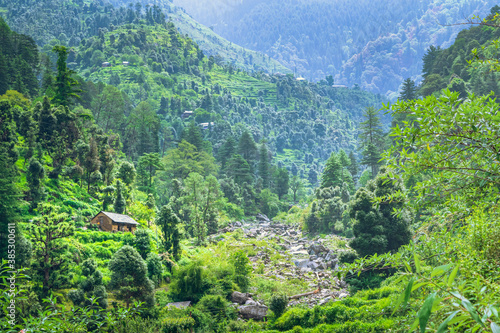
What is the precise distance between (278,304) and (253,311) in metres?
2.06

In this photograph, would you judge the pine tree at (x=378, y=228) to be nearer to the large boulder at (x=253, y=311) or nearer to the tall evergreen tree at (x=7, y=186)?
the large boulder at (x=253, y=311)

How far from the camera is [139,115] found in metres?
68.9

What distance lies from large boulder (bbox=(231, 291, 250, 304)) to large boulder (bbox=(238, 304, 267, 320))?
1462 millimetres

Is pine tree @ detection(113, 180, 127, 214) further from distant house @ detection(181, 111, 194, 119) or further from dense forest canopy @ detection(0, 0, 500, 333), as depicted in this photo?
distant house @ detection(181, 111, 194, 119)

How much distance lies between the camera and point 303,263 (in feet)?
105

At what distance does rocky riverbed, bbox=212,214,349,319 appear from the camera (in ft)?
78.4

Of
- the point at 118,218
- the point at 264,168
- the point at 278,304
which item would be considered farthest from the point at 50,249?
the point at 264,168

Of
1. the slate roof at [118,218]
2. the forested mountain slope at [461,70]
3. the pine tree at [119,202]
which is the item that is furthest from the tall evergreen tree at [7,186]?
the forested mountain slope at [461,70]

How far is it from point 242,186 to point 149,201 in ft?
94.8

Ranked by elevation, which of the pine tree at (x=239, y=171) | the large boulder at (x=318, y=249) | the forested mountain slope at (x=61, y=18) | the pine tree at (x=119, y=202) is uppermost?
the forested mountain slope at (x=61, y=18)

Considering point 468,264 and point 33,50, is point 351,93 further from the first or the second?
point 468,264

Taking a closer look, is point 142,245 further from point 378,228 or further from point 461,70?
point 461,70

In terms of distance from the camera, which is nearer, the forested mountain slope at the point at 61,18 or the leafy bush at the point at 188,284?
the leafy bush at the point at 188,284

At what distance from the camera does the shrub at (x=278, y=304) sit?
1995 centimetres
